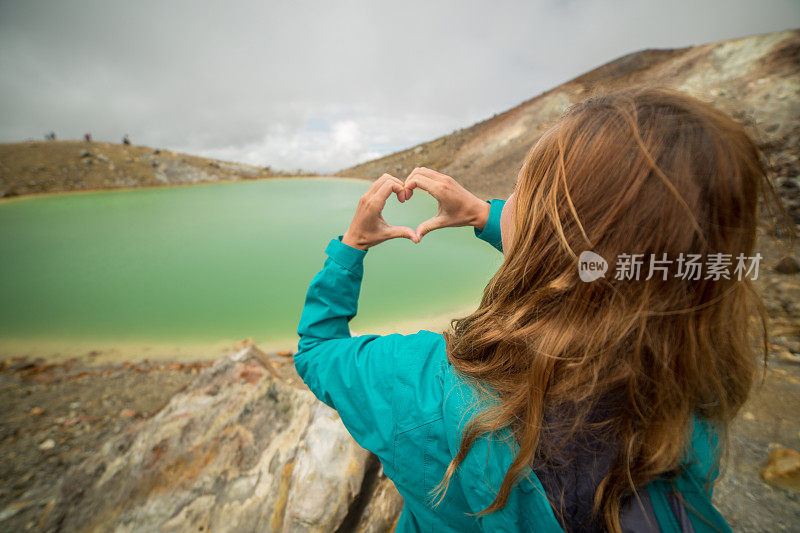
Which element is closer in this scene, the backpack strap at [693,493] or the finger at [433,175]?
the backpack strap at [693,493]

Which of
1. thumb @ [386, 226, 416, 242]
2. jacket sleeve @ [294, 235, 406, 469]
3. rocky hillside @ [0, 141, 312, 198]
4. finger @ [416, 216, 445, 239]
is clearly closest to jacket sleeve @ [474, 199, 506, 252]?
finger @ [416, 216, 445, 239]

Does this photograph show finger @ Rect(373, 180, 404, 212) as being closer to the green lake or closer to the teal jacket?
the teal jacket

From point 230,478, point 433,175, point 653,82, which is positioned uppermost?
point 653,82

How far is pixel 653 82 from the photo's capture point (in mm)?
6020

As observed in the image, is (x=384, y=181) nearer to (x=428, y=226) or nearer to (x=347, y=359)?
(x=428, y=226)

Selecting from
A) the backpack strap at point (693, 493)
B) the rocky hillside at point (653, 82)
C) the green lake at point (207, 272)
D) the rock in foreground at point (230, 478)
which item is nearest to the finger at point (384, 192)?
the backpack strap at point (693, 493)

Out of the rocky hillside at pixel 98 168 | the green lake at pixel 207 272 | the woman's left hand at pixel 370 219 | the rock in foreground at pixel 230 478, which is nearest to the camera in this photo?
the woman's left hand at pixel 370 219

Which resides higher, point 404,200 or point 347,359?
point 404,200

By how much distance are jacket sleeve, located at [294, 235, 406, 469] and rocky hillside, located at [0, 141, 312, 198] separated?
20.9 m

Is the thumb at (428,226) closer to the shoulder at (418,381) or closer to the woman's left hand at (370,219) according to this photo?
the woman's left hand at (370,219)

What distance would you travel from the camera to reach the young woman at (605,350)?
2.18 feet

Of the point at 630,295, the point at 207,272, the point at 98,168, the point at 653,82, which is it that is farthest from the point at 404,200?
the point at 98,168

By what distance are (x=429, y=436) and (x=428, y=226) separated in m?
0.83

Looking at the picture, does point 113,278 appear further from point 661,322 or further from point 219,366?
point 661,322
